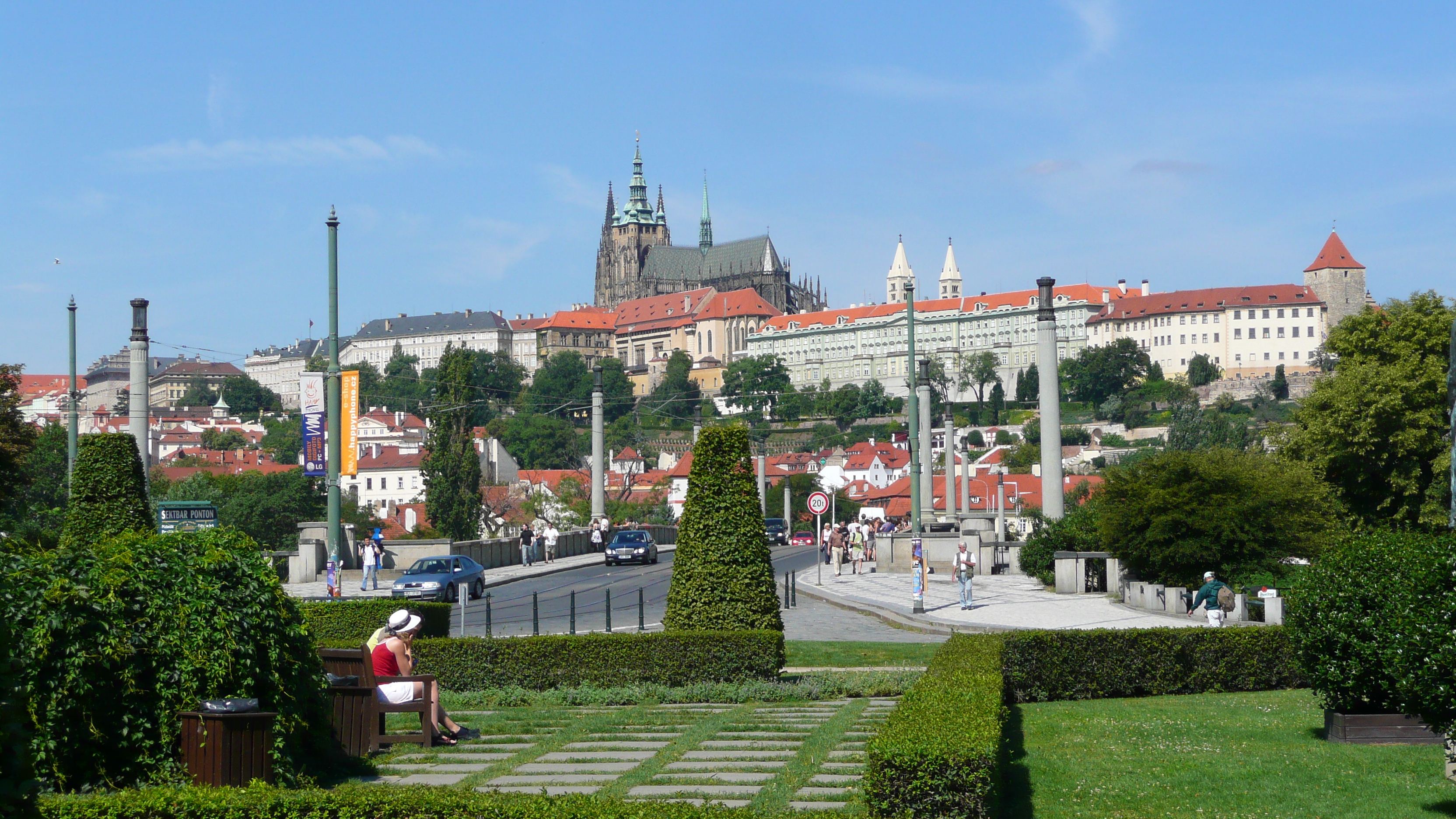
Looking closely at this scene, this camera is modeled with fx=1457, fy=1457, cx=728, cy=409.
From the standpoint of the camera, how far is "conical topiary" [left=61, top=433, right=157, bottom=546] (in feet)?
61.5

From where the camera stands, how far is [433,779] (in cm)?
993

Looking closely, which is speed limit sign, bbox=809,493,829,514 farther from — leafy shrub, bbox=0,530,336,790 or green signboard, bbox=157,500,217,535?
leafy shrub, bbox=0,530,336,790

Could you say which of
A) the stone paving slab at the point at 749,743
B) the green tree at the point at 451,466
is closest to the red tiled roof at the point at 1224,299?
the green tree at the point at 451,466

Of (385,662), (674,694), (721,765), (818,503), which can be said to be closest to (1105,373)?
(818,503)

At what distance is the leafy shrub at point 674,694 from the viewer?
14242 mm

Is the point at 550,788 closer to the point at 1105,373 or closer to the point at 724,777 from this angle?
the point at 724,777

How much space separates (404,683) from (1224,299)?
19559 centimetres

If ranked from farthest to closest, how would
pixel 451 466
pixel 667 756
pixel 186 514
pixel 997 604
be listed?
pixel 451 466
pixel 997 604
pixel 186 514
pixel 667 756

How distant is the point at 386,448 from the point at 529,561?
12493 cm

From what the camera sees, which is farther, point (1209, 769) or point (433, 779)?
point (1209, 769)

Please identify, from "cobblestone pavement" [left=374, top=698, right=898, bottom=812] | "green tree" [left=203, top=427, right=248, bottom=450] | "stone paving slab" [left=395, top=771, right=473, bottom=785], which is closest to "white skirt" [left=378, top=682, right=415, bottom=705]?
"cobblestone pavement" [left=374, top=698, right=898, bottom=812]

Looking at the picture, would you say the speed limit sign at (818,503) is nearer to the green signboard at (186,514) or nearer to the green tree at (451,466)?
the green signboard at (186,514)

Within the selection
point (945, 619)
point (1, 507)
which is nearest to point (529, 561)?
point (1, 507)

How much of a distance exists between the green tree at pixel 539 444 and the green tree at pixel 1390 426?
395ft
